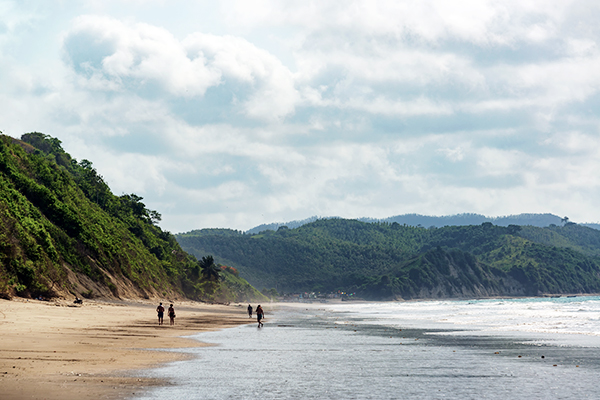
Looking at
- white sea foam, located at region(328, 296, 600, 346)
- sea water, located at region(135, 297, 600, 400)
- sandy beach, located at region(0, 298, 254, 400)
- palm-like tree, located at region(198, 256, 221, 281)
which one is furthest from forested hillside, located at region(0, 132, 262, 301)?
white sea foam, located at region(328, 296, 600, 346)

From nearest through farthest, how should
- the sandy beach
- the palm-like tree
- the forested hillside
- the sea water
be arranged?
the sandy beach
the sea water
the forested hillside
the palm-like tree

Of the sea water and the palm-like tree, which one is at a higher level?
the palm-like tree

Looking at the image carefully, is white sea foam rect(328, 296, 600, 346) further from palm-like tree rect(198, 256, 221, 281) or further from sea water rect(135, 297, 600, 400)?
palm-like tree rect(198, 256, 221, 281)

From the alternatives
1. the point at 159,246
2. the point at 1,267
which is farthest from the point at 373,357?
the point at 159,246

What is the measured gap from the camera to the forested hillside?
43188mm

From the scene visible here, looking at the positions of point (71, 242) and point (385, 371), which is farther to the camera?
point (71, 242)

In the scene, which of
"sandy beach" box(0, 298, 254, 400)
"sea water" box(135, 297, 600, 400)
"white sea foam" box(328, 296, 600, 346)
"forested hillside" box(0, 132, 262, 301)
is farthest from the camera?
"forested hillside" box(0, 132, 262, 301)

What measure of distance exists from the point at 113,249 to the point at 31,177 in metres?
12.4

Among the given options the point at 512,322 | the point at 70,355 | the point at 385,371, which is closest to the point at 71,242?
the point at 512,322

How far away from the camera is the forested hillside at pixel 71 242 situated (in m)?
43.2

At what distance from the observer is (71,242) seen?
5762 centimetres

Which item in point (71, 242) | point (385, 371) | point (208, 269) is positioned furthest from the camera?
point (208, 269)

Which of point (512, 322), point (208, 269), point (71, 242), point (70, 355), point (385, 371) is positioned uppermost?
point (71, 242)

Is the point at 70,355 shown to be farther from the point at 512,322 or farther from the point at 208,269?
the point at 208,269
